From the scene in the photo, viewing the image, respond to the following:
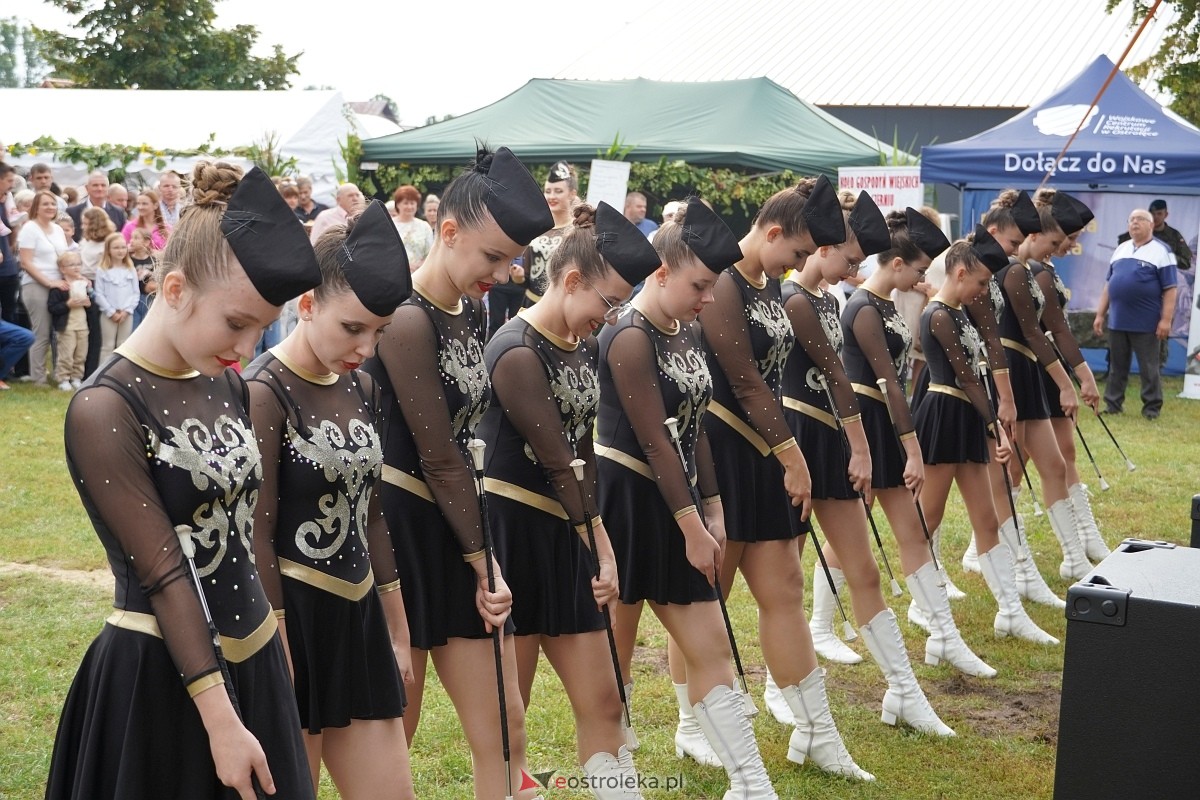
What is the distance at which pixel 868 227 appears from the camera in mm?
5480

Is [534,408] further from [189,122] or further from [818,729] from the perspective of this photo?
[189,122]

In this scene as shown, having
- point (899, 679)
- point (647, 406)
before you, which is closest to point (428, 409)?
point (647, 406)

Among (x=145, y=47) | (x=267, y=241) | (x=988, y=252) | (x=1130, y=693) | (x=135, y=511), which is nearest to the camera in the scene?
(x=135, y=511)

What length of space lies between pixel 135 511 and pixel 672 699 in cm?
367

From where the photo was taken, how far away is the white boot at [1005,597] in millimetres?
6805

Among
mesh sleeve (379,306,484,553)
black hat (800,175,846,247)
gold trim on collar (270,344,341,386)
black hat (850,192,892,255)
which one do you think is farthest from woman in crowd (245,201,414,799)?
black hat (850,192,892,255)

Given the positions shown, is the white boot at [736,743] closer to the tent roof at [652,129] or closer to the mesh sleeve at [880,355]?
the mesh sleeve at [880,355]

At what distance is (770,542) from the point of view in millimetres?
4883

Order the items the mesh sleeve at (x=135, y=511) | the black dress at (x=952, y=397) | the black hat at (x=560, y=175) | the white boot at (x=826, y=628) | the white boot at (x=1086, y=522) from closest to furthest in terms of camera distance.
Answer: the mesh sleeve at (x=135, y=511), the white boot at (x=826, y=628), the black dress at (x=952, y=397), the white boot at (x=1086, y=522), the black hat at (x=560, y=175)

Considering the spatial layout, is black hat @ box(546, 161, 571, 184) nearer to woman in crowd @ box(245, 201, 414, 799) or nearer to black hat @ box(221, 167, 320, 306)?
woman in crowd @ box(245, 201, 414, 799)

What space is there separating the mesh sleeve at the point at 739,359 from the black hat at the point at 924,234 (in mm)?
1602

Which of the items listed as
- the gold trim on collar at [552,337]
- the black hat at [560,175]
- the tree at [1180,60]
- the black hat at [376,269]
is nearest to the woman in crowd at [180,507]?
the black hat at [376,269]

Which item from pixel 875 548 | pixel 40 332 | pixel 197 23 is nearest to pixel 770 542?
pixel 875 548

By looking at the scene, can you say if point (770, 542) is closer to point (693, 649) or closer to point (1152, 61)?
point (693, 649)
